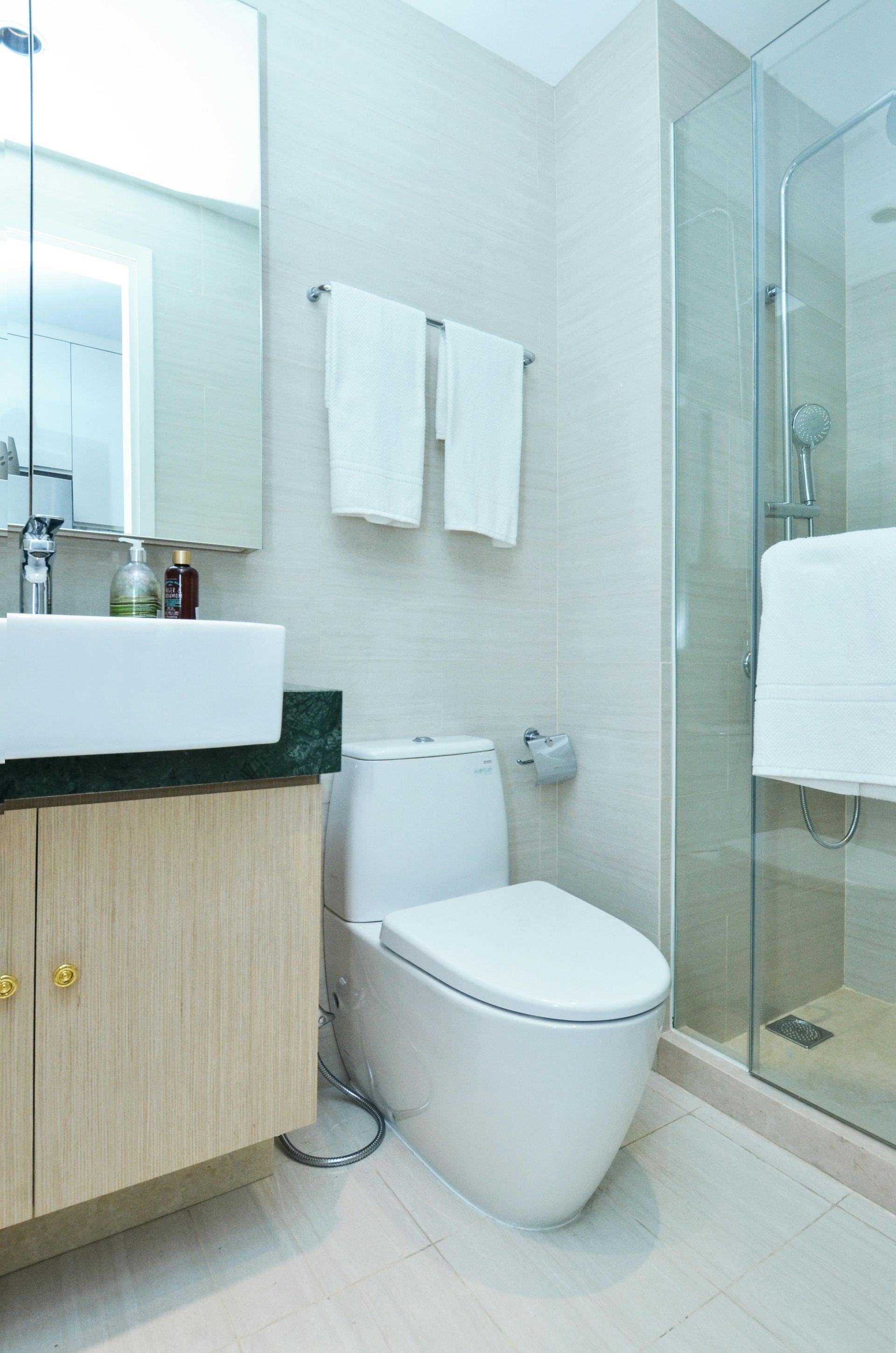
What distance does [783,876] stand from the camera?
143 cm

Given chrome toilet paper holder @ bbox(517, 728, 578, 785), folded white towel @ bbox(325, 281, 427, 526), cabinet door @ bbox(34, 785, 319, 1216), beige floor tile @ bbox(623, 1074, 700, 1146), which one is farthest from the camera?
chrome toilet paper holder @ bbox(517, 728, 578, 785)

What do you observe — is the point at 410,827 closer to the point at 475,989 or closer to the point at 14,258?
the point at 475,989

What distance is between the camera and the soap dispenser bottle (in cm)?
118

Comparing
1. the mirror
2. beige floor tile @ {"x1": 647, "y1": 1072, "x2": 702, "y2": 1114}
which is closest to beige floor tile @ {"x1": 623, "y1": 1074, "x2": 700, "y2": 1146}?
beige floor tile @ {"x1": 647, "y1": 1072, "x2": 702, "y2": 1114}

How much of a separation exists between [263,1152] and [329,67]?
6.63ft

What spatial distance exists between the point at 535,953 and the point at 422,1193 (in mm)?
447

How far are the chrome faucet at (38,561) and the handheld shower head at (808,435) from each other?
1.25m

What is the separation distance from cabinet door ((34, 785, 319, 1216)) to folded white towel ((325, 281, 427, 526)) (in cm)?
70

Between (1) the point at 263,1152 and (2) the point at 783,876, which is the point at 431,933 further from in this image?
(2) the point at 783,876

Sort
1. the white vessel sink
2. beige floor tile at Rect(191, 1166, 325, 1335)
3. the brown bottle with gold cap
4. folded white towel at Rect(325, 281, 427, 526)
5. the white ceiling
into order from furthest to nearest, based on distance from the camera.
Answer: the white ceiling → folded white towel at Rect(325, 281, 427, 526) → the brown bottle with gold cap → beige floor tile at Rect(191, 1166, 325, 1335) → the white vessel sink

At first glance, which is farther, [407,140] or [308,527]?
[407,140]

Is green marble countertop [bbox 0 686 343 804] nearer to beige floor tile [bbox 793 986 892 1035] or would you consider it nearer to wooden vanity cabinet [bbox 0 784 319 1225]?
wooden vanity cabinet [bbox 0 784 319 1225]

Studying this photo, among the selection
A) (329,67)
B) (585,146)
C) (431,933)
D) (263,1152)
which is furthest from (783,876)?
(329,67)

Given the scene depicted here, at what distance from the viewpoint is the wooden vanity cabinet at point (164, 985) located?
34.6 inches
